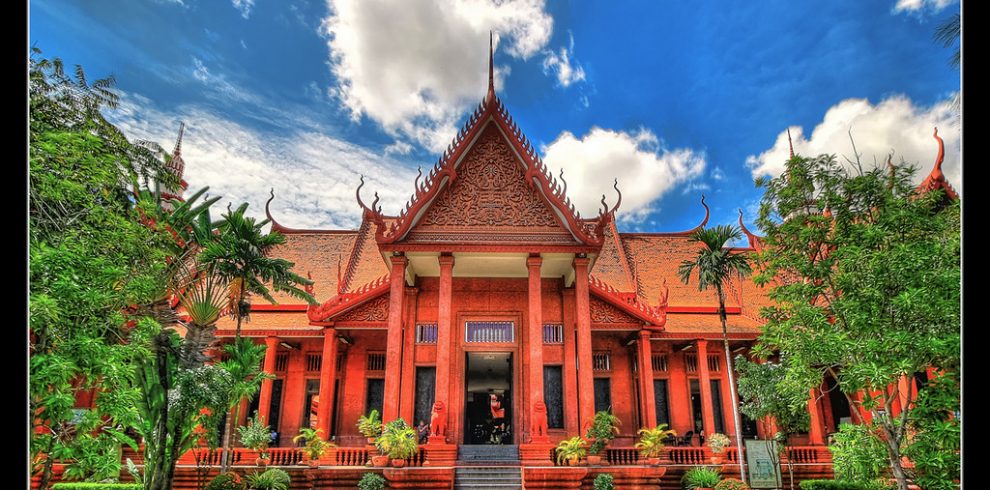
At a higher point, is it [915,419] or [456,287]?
[456,287]

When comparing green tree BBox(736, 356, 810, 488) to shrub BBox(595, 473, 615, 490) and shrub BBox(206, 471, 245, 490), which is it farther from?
shrub BBox(206, 471, 245, 490)

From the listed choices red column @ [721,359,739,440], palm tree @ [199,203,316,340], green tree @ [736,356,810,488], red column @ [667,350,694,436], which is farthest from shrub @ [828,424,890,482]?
palm tree @ [199,203,316,340]

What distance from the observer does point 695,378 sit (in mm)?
17969

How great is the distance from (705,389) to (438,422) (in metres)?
8.87

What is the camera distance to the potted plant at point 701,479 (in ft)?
38.7

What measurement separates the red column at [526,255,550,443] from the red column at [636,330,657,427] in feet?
13.3

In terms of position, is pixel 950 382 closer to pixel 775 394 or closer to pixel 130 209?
pixel 775 394

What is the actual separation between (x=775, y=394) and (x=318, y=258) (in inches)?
648

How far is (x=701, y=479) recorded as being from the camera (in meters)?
11.8

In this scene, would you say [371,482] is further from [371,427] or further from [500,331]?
[500,331]

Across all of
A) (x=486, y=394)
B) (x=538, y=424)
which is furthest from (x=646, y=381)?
(x=486, y=394)

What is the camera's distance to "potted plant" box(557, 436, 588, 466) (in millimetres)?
11656
